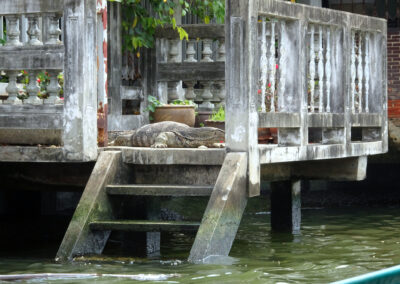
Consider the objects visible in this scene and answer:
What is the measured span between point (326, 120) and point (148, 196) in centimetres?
218

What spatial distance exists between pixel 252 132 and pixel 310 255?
1.60m

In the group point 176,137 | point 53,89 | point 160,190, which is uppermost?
point 53,89

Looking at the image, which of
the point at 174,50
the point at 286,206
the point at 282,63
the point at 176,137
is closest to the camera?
the point at 282,63

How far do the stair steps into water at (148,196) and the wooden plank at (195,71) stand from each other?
3785 millimetres

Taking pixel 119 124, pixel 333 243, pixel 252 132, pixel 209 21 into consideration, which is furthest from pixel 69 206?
pixel 252 132

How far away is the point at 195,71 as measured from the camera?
1220cm

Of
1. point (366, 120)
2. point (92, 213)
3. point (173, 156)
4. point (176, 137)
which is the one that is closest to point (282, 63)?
point (176, 137)

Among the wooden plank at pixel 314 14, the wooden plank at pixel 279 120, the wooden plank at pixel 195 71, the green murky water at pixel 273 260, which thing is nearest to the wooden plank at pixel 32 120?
the green murky water at pixel 273 260

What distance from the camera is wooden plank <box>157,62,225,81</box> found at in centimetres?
1220

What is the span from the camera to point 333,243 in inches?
396

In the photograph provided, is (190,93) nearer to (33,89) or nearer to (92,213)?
(33,89)

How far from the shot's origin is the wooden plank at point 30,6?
329 inches

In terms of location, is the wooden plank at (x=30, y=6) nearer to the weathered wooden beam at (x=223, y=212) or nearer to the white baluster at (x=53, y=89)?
the white baluster at (x=53, y=89)

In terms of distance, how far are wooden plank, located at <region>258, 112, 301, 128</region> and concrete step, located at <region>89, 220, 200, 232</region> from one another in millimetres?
1236
